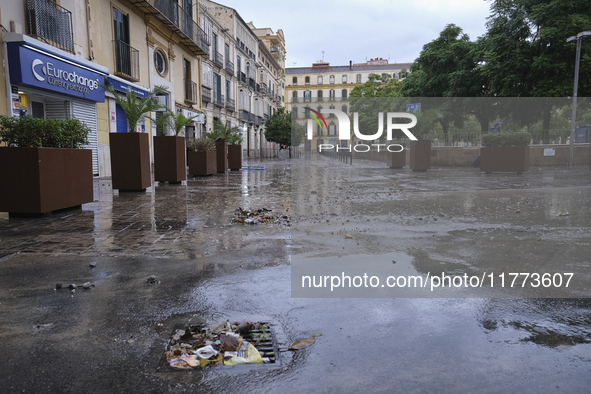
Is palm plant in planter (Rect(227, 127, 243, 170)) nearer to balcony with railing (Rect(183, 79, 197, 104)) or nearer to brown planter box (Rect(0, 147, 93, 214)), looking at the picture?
balcony with railing (Rect(183, 79, 197, 104))

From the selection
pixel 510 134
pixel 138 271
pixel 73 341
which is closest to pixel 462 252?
pixel 138 271

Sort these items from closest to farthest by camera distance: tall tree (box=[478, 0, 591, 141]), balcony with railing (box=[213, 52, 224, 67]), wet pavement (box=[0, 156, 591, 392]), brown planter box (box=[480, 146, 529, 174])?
wet pavement (box=[0, 156, 591, 392])
brown planter box (box=[480, 146, 529, 174])
tall tree (box=[478, 0, 591, 141])
balcony with railing (box=[213, 52, 224, 67])

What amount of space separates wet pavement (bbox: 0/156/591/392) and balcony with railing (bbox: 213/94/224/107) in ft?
89.3

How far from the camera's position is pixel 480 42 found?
28.2 m

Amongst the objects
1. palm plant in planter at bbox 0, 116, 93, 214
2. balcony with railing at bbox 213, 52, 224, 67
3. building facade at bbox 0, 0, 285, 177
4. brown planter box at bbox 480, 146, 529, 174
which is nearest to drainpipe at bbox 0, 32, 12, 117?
building facade at bbox 0, 0, 285, 177

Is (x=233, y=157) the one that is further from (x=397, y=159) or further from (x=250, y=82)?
(x=250, y=82)

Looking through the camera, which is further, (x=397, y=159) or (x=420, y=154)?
(x=397, y=159)

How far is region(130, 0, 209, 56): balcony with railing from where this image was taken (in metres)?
Result: 18.8

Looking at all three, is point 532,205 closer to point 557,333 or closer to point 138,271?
point 557,333

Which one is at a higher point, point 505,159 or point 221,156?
point 221,156

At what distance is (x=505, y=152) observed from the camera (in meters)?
17.8

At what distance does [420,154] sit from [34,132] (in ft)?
53.4

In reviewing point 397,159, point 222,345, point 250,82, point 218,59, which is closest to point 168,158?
point 222,345

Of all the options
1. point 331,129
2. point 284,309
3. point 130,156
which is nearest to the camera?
point 284,309
